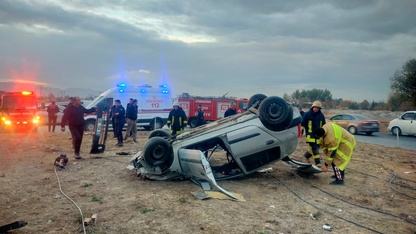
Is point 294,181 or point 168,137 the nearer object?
point 294,181

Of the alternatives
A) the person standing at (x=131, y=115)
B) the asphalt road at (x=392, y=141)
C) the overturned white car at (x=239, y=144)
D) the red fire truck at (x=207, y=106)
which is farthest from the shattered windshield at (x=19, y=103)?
the asphalt road at (x=392, y=141)

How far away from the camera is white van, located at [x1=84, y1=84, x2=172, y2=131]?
52.1ft

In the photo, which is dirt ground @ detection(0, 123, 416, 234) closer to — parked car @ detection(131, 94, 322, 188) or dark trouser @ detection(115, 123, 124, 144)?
parked car @ detection(131, 94, 322, 188)

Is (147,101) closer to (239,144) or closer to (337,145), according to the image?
(239,144)

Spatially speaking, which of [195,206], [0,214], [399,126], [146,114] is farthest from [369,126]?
[0,214]

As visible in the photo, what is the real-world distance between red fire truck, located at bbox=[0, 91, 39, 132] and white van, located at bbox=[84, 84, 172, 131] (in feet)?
9.00

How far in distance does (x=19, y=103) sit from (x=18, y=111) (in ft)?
1.70

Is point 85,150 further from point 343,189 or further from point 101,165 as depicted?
point 343,189

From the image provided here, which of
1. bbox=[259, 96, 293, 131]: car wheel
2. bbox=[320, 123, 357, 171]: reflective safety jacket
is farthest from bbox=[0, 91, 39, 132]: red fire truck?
bbox=[320, 123, 357, 171]: reflective safety jacket

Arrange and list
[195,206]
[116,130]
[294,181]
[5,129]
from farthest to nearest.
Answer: [5,129] < [116,130] < [294,181] < [195,206]

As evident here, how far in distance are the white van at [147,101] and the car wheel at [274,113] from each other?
11.1 metres

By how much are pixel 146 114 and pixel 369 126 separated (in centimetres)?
1283

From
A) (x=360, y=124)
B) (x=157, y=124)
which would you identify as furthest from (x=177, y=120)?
(x=360, y=124)

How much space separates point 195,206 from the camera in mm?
4695
